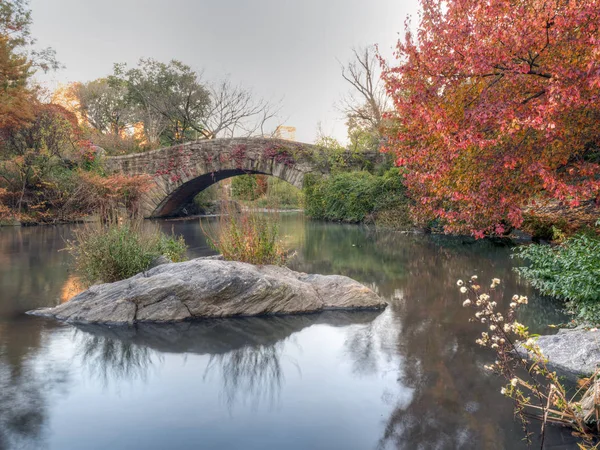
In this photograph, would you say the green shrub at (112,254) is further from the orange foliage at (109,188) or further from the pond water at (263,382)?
the orange foliage at (109,188)

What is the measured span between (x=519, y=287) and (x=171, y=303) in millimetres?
5080

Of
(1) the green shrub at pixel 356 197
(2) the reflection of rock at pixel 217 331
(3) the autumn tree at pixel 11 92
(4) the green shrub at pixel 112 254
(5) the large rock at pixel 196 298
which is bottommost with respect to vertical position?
(2) the reflection of rock at pixel 217 331

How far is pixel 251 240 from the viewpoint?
7309 millimetres

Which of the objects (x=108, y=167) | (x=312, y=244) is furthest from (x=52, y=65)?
(x=312, y=244)

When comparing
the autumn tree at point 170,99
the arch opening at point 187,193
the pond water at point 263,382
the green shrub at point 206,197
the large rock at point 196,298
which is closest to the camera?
the pond water at point 263,382

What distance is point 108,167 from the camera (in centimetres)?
2141

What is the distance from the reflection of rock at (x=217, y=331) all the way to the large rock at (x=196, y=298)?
0.47 ft

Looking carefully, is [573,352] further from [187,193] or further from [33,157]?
[187,193]

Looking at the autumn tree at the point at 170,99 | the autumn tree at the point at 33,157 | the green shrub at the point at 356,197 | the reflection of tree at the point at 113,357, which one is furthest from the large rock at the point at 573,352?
the autumn tree at the point at 170,99

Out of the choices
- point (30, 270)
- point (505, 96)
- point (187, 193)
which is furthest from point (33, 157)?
point (505, 96)

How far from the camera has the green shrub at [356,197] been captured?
17.6m

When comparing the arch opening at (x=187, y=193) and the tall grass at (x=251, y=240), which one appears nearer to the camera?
the tall grass at (x=251, y=240)

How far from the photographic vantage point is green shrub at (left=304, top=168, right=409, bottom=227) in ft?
57.7

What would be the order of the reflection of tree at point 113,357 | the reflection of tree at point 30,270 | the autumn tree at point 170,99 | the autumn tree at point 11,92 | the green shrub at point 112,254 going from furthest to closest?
1. the autumn tree at point 170,99
2. the autumn tree at point 11,92
3. the green shrub at point 112,254
4. the reflection of tree at point 30,270
5. the reflection of tree at point 113,357
